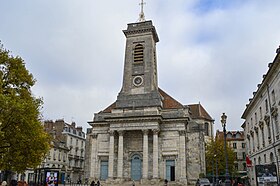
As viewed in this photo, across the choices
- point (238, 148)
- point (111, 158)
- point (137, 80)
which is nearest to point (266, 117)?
point (137, 80)

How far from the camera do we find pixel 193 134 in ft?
118

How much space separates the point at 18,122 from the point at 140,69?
77.2 feet

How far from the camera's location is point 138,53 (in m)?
39.5

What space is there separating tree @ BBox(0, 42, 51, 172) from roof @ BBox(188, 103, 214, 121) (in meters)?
36.1

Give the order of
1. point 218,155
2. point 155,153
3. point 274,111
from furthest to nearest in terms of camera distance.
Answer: point 218,155 → point 155,153 → point 274,111

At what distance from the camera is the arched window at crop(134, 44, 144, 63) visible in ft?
129

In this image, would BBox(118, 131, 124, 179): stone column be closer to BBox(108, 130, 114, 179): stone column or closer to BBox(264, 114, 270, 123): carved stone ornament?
BBox(108, 130, 114, 179): stone column

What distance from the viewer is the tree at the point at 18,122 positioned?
53.9ft

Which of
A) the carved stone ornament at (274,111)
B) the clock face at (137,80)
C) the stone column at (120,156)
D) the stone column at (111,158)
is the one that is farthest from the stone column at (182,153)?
the carved stone ornament at (274,111)

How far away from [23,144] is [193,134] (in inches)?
924

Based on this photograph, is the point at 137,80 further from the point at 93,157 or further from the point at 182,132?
the point at 93,157

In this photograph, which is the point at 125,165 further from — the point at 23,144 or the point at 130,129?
the point at 23,144

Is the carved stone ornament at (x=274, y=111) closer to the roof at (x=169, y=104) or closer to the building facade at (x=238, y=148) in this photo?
the roof at (x=169, y=104)

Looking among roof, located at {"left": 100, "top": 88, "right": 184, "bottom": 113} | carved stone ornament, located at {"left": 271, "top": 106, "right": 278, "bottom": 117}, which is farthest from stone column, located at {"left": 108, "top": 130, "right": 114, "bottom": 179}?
carved stone ornament, located at {"left": 271, "top": 106, "right": 278, "bottom": 117}
